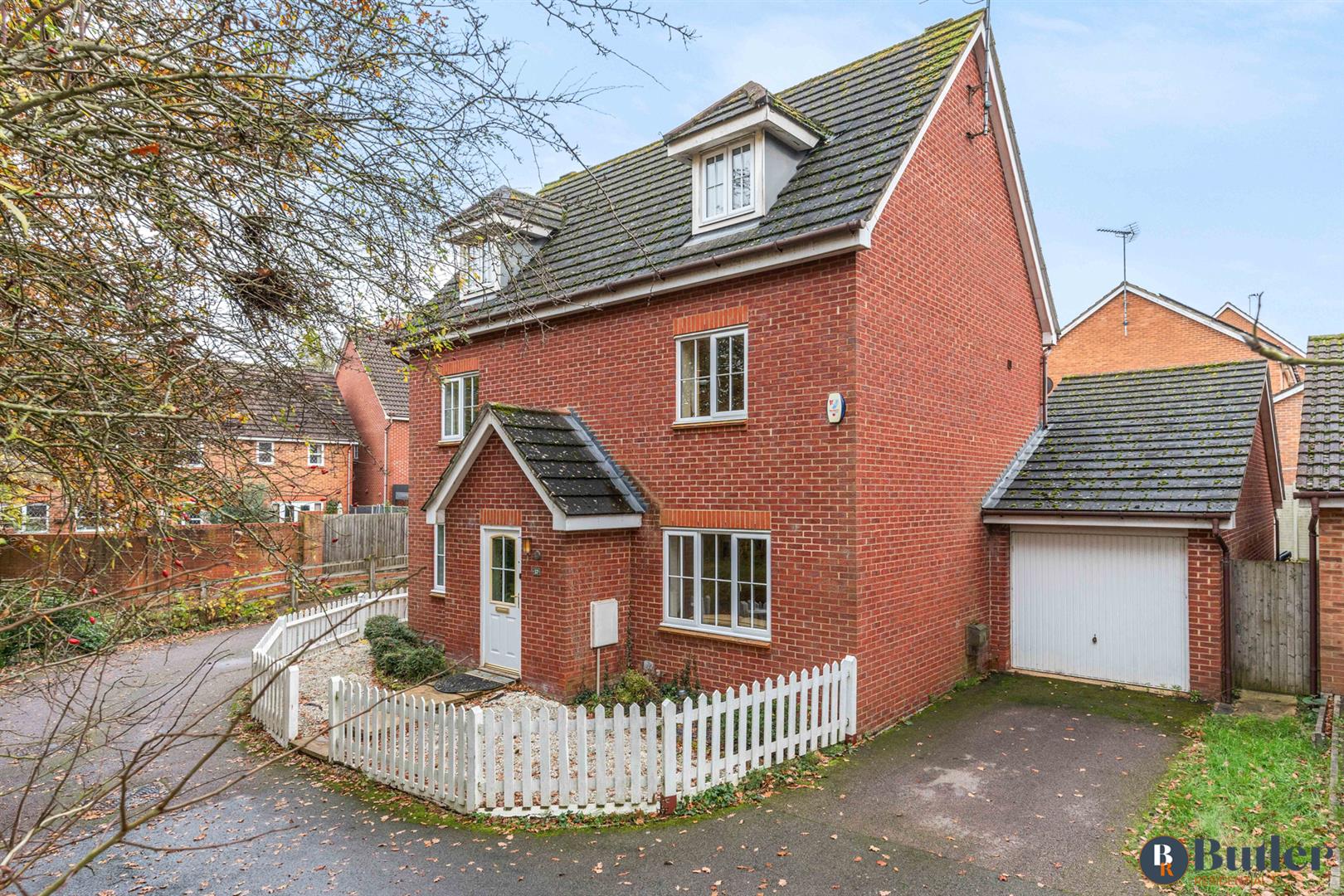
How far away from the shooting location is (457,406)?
50.9ft

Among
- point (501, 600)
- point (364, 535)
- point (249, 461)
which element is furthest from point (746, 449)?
point (364, 535)

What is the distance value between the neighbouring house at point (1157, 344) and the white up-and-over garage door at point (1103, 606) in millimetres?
14291

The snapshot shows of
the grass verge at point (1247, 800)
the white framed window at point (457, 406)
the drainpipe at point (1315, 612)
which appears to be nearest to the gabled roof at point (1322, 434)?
the drainpipe at point (1315, 612)

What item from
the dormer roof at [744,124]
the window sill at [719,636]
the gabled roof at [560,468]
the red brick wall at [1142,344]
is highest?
the dormer roof at [744,124]

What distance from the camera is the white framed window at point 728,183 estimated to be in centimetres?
1119

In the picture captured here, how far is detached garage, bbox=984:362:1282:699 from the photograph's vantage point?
11.2 m

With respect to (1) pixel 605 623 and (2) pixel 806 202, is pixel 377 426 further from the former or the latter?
(2) pixel 806 202

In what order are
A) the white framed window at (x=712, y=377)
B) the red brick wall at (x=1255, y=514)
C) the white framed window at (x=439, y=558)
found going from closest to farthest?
the white framed window at (x=712, y=377), the red brick wall at (x=1255, y=514), the white framed window at (x=439, y=558)

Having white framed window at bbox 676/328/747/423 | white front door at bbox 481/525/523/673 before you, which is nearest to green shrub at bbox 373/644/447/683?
white front door at bbox 481/525/523/673

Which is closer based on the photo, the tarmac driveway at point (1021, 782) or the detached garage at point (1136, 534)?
the tarmac driveway at point (1021, 782)

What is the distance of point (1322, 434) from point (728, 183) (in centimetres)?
1004

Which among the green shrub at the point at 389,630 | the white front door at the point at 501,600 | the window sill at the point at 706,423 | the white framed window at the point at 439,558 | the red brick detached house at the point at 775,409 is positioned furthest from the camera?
the white framed window at the point at 439,558

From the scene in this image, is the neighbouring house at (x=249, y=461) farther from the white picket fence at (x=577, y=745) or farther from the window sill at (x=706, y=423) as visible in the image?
the window sill at (x=706, y=423)

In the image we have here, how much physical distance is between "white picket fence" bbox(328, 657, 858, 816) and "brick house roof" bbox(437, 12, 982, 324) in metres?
4.82
